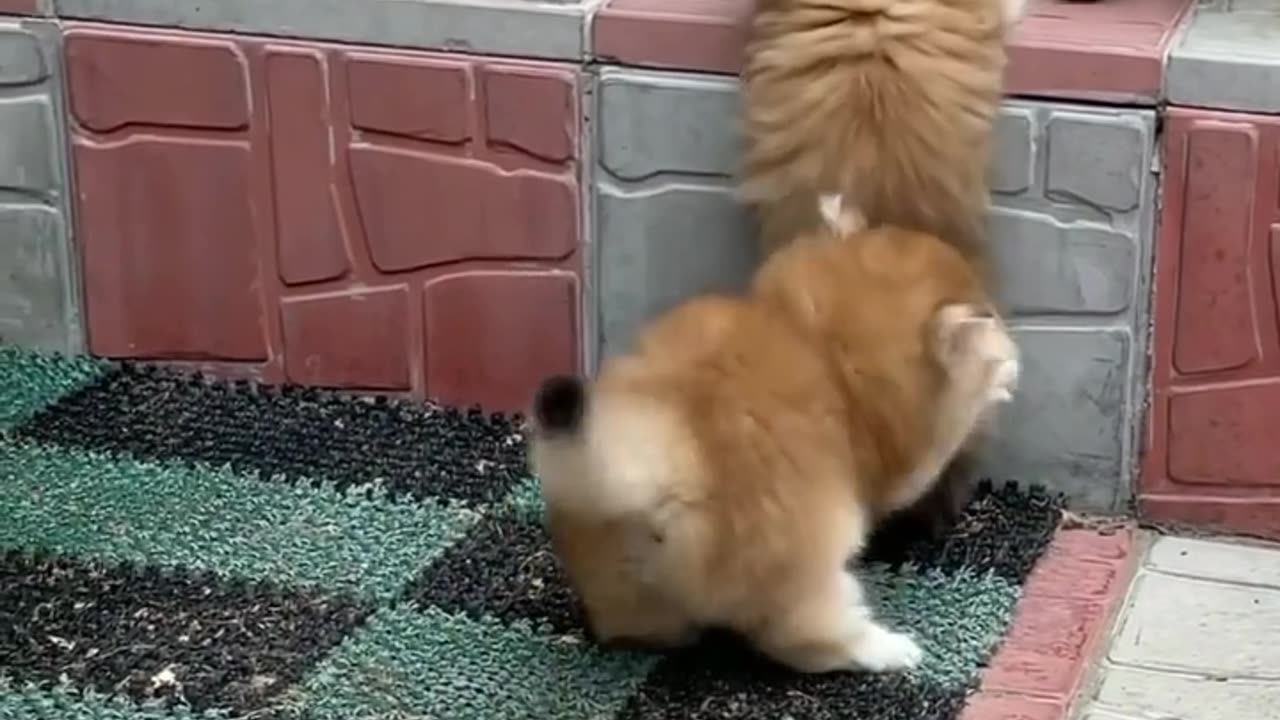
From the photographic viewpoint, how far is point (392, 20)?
6.67 ft

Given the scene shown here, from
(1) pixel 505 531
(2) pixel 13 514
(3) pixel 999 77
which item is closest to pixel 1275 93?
(3) pixel 999 77

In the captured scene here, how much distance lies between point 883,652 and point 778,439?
217 mm

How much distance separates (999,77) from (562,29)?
16.2 inches

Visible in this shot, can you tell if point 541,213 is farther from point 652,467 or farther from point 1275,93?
point 1275,93

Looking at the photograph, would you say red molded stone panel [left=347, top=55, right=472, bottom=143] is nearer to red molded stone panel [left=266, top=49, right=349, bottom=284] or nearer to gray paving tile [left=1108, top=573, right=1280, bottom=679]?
red molded stone panel [left=266, top=49, right=349, bottom=284]

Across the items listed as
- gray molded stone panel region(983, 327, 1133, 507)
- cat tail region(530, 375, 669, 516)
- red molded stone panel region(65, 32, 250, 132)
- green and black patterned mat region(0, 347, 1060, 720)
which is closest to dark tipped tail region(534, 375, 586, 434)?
cat tail region(530, 375, 669, 516)

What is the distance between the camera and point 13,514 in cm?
195

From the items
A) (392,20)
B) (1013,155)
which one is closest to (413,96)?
(392,20)

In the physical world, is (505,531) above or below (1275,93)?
below

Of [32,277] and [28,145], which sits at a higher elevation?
[28,145]

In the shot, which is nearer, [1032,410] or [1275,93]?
[1275,93]

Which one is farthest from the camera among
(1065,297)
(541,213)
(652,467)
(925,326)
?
(541,213)

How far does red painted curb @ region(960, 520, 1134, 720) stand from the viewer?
170cm

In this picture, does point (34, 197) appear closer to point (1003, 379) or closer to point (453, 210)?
point (453, 210)
